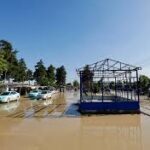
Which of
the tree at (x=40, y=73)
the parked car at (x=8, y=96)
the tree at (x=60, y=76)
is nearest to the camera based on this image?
the parked car at (x=8, y=96)

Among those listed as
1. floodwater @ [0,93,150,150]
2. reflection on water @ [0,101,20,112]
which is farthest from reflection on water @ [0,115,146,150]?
reflection on water @ [0,101,20,112]

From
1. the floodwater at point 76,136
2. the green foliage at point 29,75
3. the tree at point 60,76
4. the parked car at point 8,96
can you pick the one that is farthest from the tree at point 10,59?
the tree at point 60,76

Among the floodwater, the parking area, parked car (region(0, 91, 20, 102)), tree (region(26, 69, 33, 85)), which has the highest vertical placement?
tree (region(26, 69, 33, 85))

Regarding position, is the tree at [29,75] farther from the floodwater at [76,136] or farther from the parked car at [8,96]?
the floodwater at [76,136]

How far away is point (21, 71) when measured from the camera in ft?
276

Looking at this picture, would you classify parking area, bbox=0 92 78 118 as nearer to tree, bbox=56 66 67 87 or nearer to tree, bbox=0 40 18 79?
tree, bbox=0 40 18 79

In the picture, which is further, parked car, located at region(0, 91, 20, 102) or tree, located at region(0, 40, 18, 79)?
tree, located at region(0, 40, 18, 79)

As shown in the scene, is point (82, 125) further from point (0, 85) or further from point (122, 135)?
point (0, 85)

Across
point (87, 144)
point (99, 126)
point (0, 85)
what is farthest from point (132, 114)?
point (0, 85)

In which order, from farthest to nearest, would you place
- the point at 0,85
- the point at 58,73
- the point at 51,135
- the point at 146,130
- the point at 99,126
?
the point at 58,73 < the point at 0,85 < the point at 99,126 < the point at 146,130 < the point at 51,135

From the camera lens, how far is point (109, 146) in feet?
37.2

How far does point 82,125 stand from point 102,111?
6.80m

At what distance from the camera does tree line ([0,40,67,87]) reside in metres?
65.6

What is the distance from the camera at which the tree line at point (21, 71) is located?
65.6m
